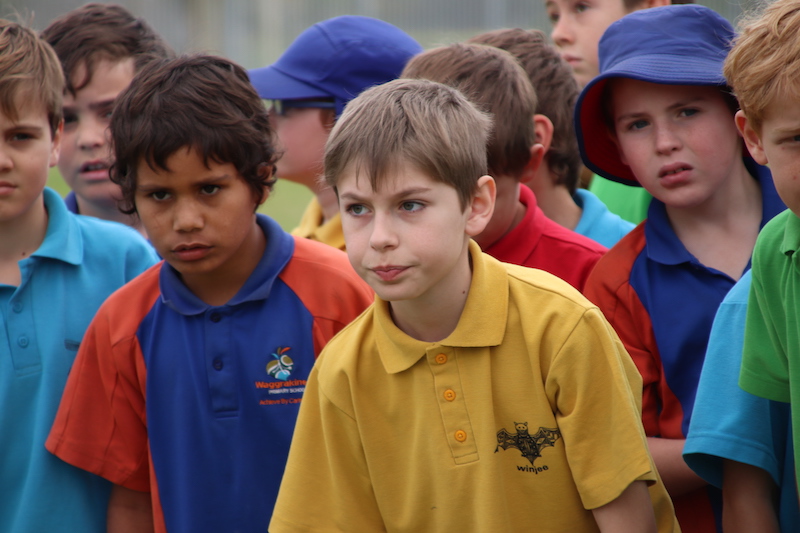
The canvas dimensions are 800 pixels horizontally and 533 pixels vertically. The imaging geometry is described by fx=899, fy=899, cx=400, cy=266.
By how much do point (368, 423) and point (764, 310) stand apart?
110 cm

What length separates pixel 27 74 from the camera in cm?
331

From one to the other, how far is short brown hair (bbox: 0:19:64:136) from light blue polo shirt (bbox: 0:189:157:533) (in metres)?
0.50

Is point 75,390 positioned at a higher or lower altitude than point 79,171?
lower

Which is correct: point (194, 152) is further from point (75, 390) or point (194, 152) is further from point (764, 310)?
point (764, 310)

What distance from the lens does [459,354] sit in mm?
2418

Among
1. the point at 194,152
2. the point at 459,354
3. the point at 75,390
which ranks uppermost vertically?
the point at 194,152

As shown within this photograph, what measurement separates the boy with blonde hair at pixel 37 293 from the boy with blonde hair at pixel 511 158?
4.57ft

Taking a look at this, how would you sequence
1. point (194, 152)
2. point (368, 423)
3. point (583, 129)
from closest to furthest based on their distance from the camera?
point (368, 423) < point (194, 152) < point (583, 129)

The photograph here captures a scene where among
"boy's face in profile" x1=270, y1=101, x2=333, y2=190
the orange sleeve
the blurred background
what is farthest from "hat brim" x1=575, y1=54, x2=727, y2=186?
the blurred background

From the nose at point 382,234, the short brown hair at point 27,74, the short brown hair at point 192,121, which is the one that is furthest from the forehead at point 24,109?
the nose at point 382,234

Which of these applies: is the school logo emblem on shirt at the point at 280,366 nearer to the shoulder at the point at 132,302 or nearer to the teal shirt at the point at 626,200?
the shoulder at the point at 132,302

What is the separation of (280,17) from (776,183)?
22.0 metres

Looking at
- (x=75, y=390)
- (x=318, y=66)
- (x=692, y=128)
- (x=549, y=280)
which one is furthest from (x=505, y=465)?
(x=318, y=66)

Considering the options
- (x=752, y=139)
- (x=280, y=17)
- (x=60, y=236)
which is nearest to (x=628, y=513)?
(x=752, y=139)
